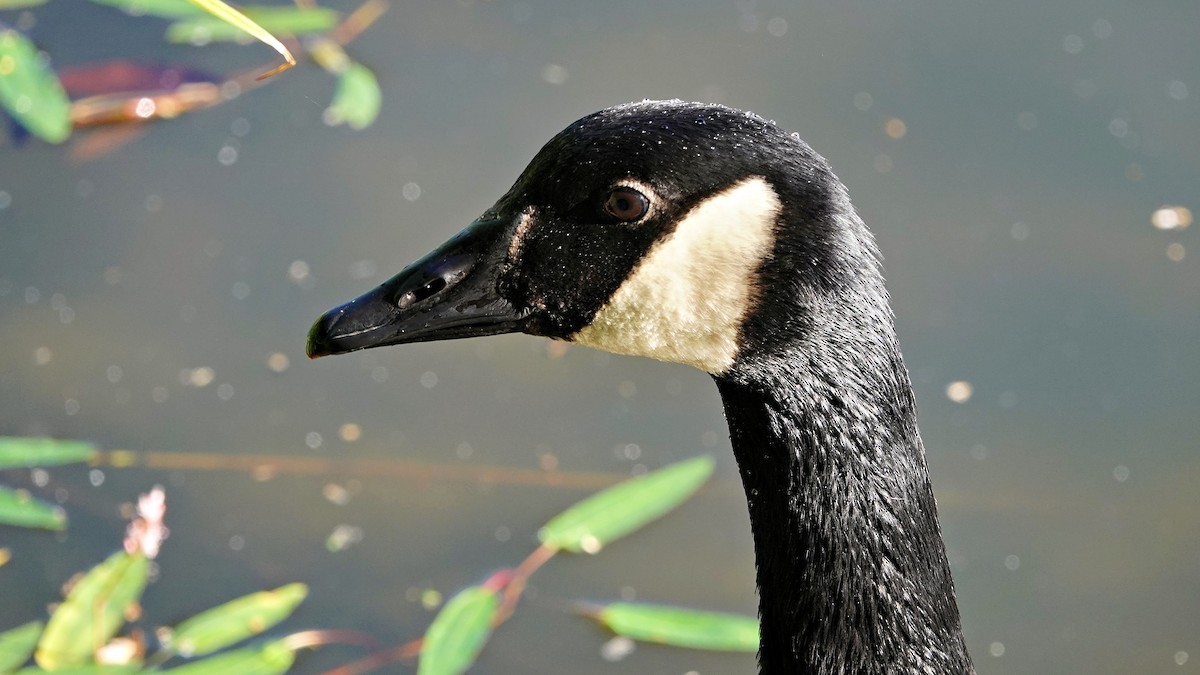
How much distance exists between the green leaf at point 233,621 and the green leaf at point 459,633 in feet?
1.28

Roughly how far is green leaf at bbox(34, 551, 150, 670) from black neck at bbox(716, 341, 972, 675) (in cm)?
190

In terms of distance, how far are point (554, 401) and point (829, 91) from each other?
1588 millimetres

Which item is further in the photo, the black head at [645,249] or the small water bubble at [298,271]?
the small water bubble at [298,271]

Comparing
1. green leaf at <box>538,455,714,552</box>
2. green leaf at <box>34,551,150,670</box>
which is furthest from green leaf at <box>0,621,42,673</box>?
green leaf at <box>538,455,714,552</box>

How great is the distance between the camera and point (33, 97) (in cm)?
491

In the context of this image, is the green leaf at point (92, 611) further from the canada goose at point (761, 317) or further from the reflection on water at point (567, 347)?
the canada goose at point (761, 317)

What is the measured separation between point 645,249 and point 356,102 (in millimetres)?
2902

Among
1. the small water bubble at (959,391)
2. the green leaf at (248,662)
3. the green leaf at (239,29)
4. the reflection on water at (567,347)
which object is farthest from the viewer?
the green leaf at (239,29)

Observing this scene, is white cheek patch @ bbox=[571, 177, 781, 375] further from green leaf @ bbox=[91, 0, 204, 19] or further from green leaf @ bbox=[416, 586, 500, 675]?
green leaf @ bbox=[91, 0, 204, 19]

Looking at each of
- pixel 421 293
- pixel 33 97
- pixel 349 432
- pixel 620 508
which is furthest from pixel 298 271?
pixel 421 293

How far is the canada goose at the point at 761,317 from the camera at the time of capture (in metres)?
2.23

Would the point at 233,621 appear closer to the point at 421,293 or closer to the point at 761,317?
the point at 421,293

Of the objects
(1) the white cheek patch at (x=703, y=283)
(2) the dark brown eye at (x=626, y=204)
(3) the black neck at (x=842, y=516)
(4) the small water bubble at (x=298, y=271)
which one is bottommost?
(3) the black neck at (x=842, y=516)

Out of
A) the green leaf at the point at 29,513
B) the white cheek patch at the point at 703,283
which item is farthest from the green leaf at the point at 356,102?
the white cheek patch at the point at 703,283
